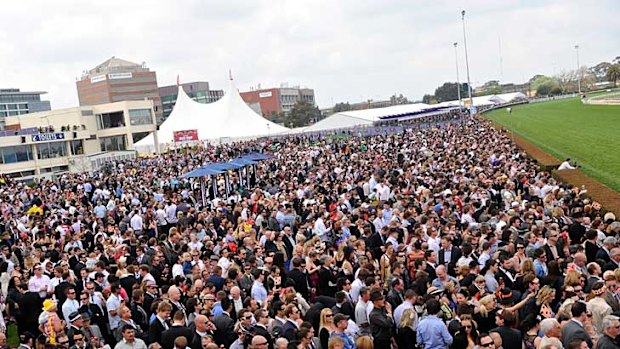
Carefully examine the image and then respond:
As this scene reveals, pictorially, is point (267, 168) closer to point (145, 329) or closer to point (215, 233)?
point (215, 233)

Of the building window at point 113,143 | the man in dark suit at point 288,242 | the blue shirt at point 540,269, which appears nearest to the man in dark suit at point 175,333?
the blue shirt at point 540,269

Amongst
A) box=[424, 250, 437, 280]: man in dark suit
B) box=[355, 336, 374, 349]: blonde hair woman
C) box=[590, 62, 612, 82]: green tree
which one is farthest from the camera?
box=[590, 62, 612, 82]: green tree

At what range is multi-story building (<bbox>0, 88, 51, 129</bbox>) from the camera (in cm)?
12900

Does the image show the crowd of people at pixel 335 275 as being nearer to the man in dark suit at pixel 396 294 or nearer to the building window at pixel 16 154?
the man in dark suit at pixel 396 294

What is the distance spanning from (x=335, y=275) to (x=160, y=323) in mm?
2717

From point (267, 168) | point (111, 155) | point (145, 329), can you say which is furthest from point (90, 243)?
point (111, 155)

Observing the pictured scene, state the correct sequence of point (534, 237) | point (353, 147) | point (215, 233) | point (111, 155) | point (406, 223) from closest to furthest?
point (534, 237) < point (406, 223) < point (215, 233) < point (353, 147) < point (111, 155)

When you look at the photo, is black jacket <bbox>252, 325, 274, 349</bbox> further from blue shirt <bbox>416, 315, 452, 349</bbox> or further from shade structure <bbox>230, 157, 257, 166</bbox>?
shade structure <bbox>230, 157, 257, 166</bbox>

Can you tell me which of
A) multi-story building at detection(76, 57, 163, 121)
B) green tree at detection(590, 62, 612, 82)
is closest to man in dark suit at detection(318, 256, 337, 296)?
multi-story building at detection(76, 57, 163, 121)

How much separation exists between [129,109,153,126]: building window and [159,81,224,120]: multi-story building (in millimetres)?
65415

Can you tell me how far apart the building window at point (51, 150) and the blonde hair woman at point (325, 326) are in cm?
5707

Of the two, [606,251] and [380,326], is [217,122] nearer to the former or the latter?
[606,251]

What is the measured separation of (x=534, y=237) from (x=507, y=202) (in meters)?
5.00

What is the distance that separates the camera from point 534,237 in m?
9.50
